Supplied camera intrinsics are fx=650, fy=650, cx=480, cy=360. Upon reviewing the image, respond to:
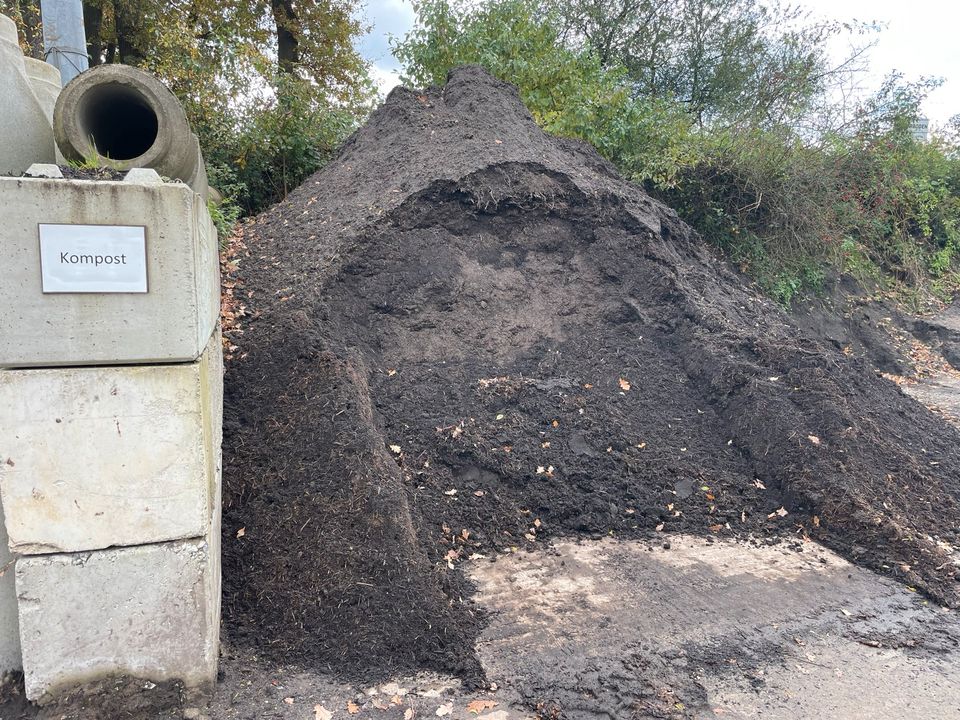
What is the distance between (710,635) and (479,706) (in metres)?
1.37

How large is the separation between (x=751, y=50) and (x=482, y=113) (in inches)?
471

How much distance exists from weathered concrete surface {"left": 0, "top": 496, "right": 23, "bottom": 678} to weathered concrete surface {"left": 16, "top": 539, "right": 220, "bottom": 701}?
0.21 m

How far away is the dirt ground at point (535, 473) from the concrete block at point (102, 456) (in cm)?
75

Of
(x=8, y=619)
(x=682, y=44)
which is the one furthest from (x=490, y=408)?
(x=682, y=44)

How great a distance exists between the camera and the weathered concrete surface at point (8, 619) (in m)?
2.74

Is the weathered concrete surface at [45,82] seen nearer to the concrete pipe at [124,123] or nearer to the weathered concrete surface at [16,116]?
the concrete pipe at [124,123]

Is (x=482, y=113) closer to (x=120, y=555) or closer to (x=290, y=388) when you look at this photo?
(x=290, y=388)

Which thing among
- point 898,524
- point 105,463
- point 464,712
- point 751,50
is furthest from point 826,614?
point 751,50

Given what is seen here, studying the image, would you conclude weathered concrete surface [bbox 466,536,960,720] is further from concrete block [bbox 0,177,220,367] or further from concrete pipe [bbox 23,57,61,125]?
concrete pipe [bbox 23,57,61,125]

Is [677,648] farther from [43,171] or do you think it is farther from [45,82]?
[45,82]

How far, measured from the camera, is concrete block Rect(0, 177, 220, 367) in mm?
2439

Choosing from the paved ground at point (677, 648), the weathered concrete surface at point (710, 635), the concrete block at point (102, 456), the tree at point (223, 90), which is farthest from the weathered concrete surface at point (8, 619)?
the tree at point (223, 90)

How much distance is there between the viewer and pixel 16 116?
11.6ft

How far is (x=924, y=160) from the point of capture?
13.5 metres
